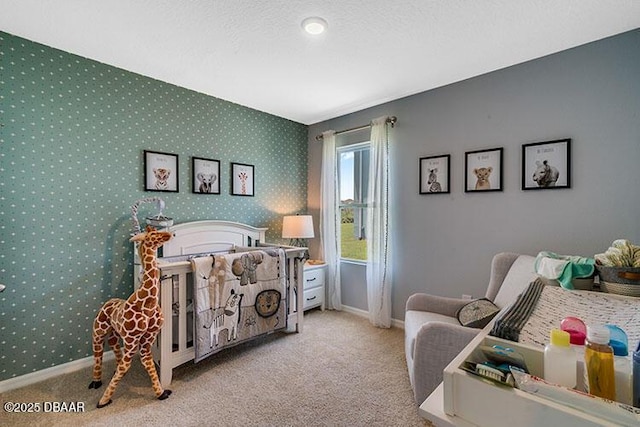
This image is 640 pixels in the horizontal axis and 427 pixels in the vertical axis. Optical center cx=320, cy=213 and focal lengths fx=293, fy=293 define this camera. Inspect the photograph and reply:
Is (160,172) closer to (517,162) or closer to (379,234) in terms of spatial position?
(379,234)

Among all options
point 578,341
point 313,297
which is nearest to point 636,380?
point 578,341

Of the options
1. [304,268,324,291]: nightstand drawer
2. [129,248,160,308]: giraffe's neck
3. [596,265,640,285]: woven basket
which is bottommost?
[304,268,324,291]: nightstand drawer

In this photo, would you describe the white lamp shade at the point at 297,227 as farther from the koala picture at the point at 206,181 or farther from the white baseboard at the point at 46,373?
the white baseboard at the point at 46,373

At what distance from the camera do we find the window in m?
3.53

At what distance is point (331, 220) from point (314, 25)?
2183 mm

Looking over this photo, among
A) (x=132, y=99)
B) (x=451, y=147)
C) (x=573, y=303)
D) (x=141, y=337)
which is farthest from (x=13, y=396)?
(x=451, y=147)

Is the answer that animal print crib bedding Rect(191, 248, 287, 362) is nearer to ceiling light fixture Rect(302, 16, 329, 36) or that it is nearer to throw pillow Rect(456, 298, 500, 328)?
throw pillow Rect(456, 298, 500, 328)

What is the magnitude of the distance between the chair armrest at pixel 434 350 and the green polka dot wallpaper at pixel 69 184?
2.31m

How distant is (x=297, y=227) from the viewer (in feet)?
11.1

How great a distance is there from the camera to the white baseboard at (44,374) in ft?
6.45

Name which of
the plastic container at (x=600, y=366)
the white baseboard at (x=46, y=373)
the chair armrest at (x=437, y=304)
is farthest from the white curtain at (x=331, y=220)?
the plastic container at (x=600, y=366)

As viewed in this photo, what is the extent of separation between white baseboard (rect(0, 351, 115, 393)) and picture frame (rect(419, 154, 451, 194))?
10.4 ft

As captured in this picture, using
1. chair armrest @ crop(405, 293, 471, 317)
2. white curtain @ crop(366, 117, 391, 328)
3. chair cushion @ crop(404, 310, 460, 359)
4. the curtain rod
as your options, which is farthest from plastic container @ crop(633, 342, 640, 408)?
the curtain rod

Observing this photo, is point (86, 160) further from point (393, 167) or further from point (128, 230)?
point (393, 167)
